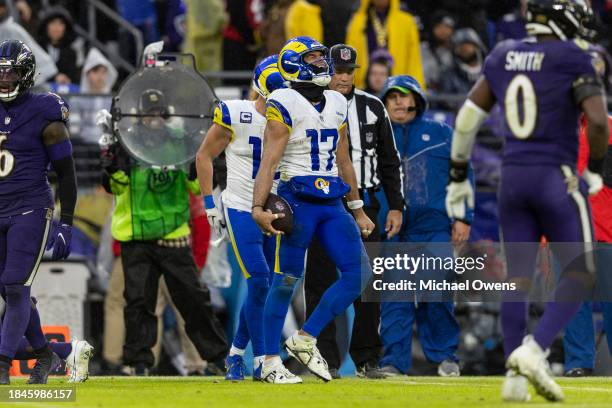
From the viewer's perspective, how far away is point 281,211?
389 inches

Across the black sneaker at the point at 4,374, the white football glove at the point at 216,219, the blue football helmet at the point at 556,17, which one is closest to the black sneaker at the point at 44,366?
the black sneaker at the point at 4,374

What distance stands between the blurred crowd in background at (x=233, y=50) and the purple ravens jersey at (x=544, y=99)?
614cm

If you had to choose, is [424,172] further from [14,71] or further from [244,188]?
[14,71]

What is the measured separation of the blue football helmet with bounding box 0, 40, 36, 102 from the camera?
402 inches

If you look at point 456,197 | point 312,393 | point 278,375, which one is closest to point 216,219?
point 278,375

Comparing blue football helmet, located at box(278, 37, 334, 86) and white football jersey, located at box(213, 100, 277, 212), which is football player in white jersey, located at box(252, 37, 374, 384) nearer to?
blue football helmet, located at box(278, 37, 334, 86)

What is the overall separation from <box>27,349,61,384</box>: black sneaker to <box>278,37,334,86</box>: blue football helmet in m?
2.42

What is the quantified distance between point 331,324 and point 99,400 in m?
3.26

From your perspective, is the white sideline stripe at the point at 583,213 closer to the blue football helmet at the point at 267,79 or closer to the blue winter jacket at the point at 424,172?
the blue football helmet at the point at 267,79

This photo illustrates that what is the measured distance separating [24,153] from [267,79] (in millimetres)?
1675

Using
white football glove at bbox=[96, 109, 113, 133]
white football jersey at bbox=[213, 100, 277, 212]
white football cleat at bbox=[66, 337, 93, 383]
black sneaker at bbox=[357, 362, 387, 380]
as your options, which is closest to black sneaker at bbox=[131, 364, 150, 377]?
white football glove at bbox=[96, 109, 113, 133]

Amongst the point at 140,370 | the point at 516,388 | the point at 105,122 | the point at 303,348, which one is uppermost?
the point at 105,122

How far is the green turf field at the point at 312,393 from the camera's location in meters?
8.51

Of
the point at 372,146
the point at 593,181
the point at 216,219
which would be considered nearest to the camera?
the point at 593,181
